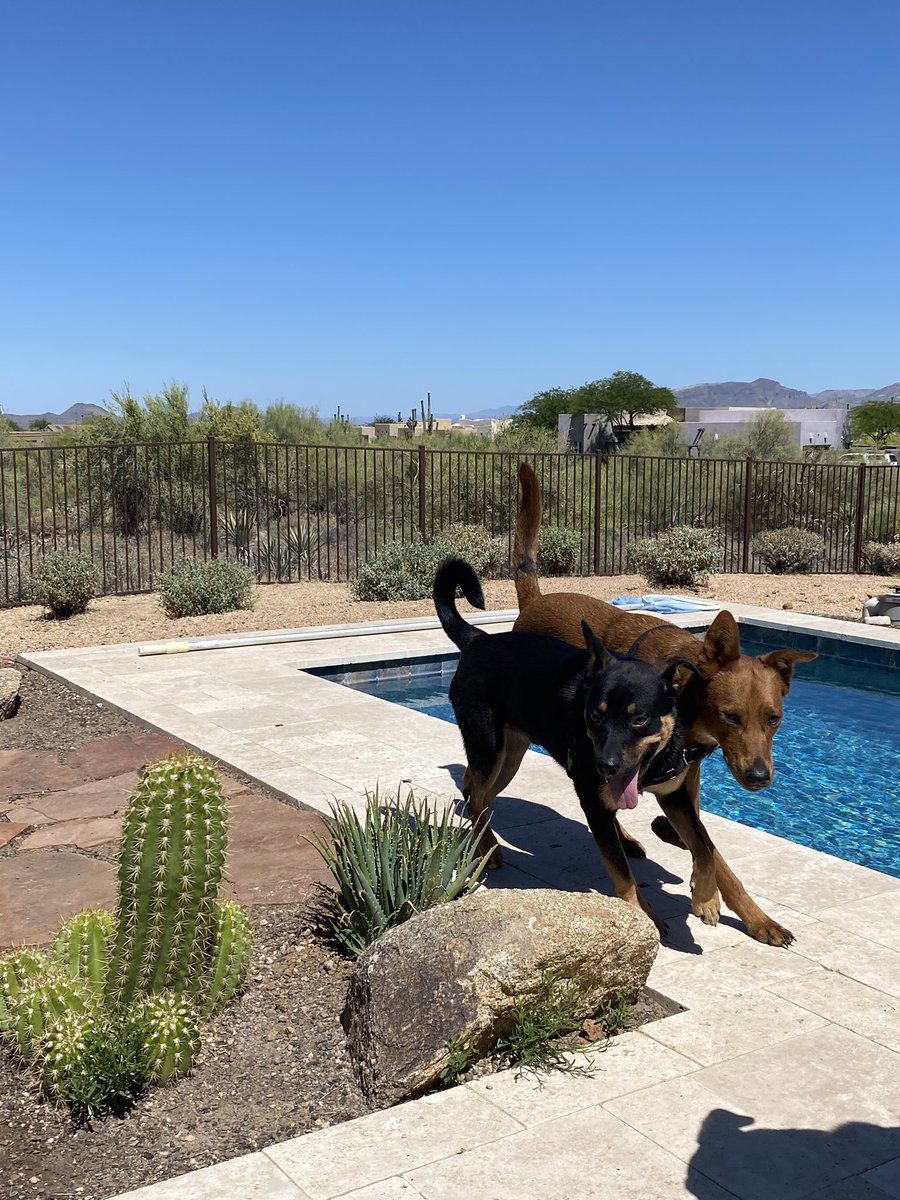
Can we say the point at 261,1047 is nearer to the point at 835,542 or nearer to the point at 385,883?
the point at 385,883

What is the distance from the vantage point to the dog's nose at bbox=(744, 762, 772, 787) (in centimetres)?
415

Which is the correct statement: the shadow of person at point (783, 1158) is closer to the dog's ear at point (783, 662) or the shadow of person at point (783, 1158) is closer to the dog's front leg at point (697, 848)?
the dog's front leg at point (697, 848)

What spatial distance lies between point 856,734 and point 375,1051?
7.23 metres

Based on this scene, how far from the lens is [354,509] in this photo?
2294 centimetres

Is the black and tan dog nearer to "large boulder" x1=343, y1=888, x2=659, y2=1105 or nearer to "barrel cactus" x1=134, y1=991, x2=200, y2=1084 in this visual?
"large boulder" x1=343, y1=888, x2=659, y2=1105

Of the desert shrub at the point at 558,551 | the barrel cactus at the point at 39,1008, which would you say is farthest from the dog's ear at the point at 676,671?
the desert shrub at the point at 558,551

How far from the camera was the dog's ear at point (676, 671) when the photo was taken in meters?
4.20

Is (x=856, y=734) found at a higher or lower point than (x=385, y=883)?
lower

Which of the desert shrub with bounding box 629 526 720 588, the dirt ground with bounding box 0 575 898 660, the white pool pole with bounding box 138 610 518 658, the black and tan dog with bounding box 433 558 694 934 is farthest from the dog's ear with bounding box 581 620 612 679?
the desert shrub with bounding box 629 526 720 588

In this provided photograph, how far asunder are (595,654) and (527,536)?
1994mm

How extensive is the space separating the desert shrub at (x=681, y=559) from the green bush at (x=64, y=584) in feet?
25.8

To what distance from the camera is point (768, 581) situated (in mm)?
18109

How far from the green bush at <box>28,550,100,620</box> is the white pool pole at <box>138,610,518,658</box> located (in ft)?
7.85

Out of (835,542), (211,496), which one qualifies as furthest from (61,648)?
(835,542)
